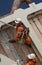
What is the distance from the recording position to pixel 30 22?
355 inches

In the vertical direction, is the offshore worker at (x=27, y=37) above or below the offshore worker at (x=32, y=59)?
above

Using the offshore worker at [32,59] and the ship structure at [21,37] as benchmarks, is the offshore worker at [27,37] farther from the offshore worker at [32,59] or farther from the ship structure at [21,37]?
the offshore worker at [32,59]

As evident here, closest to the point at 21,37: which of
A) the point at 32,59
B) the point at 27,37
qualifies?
the point at 27,37

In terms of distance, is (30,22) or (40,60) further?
(30,22)

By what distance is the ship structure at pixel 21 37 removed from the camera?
817cm

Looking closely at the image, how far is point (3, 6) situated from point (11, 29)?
3.68 meters

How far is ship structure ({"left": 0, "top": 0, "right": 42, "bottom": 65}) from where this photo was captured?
26.8 feet

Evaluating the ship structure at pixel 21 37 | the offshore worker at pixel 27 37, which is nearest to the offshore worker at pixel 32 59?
the ship structure at pixel 21 37

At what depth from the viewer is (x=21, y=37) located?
324 inches

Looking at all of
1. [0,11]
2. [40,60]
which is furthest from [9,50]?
[0,11]

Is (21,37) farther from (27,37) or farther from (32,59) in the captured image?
(32,59)

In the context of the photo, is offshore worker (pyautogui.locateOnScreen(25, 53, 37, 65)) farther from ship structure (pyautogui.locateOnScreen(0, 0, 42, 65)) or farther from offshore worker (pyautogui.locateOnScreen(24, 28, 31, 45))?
offshore worker (pyautogui.locateOnScreen(24, 28, 31, 45))

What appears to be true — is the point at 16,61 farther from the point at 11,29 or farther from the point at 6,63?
the point at 11,29

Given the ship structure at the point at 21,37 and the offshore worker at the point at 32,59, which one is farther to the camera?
the ship structure at the point at 21,37
